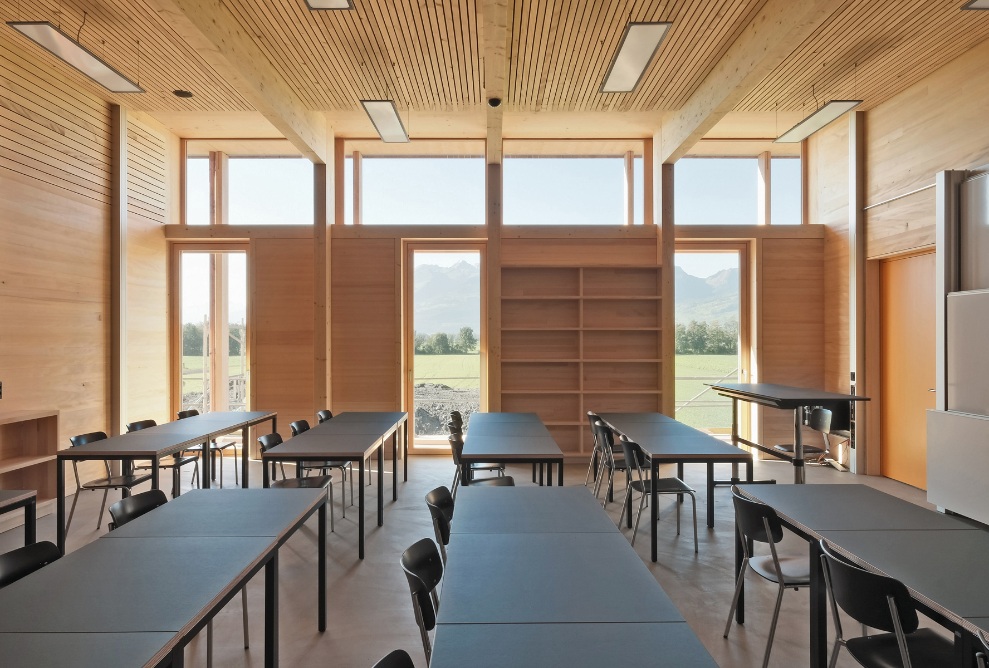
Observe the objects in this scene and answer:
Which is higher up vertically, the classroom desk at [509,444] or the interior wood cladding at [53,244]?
the interior wood cladding at [53,244]

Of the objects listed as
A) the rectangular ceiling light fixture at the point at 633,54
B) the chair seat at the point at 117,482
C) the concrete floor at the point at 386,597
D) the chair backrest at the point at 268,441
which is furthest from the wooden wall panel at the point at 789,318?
the chair seat at the point at 117,482

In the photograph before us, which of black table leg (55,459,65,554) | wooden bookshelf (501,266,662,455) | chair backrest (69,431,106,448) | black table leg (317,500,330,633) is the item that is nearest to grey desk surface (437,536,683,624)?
black table leg (317,500,330,633)

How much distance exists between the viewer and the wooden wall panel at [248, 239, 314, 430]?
300 inches

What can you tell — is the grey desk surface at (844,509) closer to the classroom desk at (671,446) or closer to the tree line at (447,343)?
the classroom desk at (671,446)

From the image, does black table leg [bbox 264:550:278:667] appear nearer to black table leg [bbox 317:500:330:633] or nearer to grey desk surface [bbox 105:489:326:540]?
grey desk surface [bbox 105:489:326:540]

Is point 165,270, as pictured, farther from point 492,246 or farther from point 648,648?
point 648,648

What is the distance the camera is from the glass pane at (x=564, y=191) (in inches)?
308

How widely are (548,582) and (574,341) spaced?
5.92 metres

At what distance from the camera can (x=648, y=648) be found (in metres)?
1.53

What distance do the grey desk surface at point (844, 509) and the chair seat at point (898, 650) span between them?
1.43 ft

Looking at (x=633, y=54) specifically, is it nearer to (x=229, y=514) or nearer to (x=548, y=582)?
(x=548, y=582)

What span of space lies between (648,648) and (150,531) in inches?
87.6

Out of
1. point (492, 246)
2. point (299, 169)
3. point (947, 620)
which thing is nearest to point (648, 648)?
point (947, 620)

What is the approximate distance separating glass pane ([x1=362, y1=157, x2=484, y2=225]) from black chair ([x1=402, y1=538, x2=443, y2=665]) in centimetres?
614
